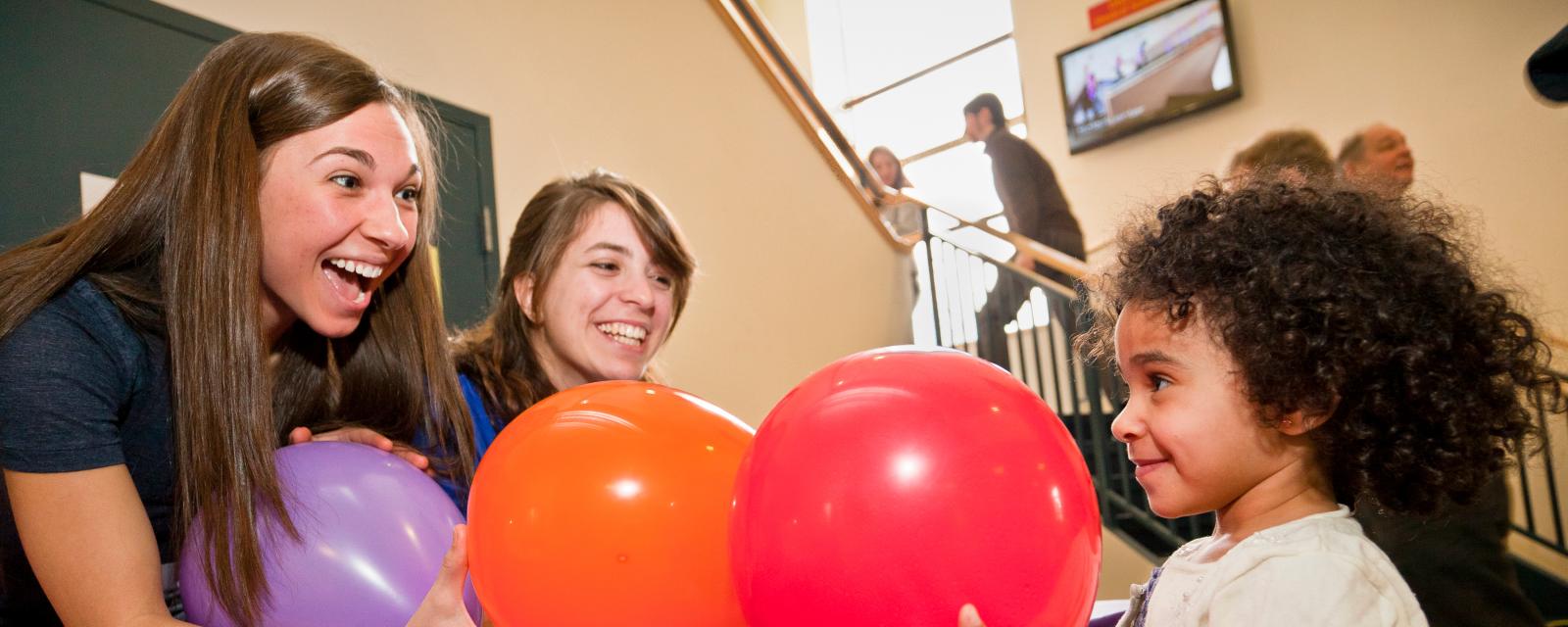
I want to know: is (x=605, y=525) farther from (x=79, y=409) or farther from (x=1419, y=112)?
(x=1419, y=112)

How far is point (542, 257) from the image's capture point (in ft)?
6.68

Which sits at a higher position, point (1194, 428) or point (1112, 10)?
point (1112, 10)

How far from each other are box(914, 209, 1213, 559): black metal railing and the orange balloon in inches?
117

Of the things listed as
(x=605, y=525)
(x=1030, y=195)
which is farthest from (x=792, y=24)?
(x=605, y=525)

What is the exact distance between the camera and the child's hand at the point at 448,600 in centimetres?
106

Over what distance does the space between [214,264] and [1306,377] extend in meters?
1.46

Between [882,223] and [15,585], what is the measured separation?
13.1 ft

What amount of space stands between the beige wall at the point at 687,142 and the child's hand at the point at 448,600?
2.00 metres

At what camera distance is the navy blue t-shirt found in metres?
1.09

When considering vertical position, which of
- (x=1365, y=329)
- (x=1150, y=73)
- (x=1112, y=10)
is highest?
(x=1112, y=10)

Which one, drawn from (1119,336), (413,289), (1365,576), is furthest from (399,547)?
(1365,576)

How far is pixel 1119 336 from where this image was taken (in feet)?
4.19

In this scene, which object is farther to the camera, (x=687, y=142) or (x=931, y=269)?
(x=931, y=269)

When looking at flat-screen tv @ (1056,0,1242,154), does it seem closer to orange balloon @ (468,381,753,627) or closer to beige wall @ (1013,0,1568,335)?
beige wall @ (1013,0,1568,335)
